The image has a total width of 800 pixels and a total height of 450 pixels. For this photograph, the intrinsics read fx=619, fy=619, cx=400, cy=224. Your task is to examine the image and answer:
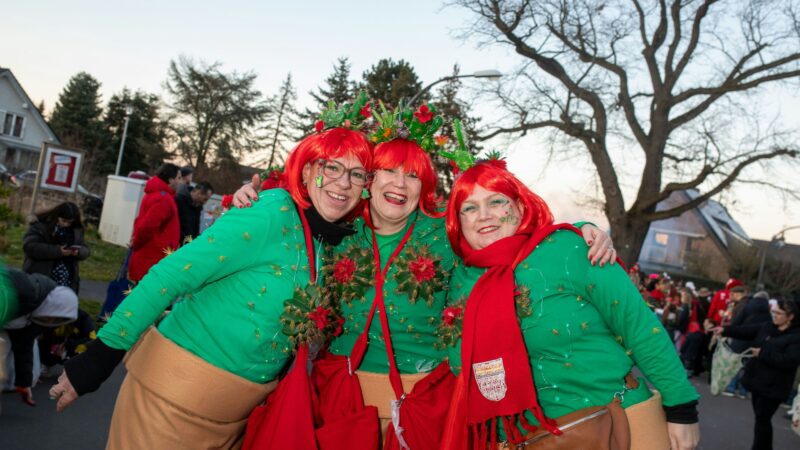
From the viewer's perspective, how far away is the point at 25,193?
1755cm

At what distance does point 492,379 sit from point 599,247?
2.12 feet

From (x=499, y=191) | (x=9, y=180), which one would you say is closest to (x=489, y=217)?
(x=499, y=191)

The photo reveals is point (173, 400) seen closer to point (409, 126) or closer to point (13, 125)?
point (409, 126)

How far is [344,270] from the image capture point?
2.80 m

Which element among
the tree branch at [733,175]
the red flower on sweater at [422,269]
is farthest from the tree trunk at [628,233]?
the red flower on sweater at [422,269]

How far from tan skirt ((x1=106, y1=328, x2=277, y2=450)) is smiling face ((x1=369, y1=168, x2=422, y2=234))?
1052 millimetres

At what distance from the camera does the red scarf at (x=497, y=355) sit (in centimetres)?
228

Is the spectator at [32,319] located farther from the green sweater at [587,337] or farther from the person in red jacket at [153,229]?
the green sweater at [587,337]

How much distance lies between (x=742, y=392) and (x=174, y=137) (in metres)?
34.8

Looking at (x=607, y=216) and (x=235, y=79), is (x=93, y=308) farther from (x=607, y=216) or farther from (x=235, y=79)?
(x=235, y=79)

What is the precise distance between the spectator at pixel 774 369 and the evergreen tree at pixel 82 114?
4144cm

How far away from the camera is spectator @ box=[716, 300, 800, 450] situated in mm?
6285

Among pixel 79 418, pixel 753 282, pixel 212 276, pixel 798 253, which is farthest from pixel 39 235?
pixel 798 253

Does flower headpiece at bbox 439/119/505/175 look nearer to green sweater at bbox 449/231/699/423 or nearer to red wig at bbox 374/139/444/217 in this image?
red wig at bbox 374/139/444/217
